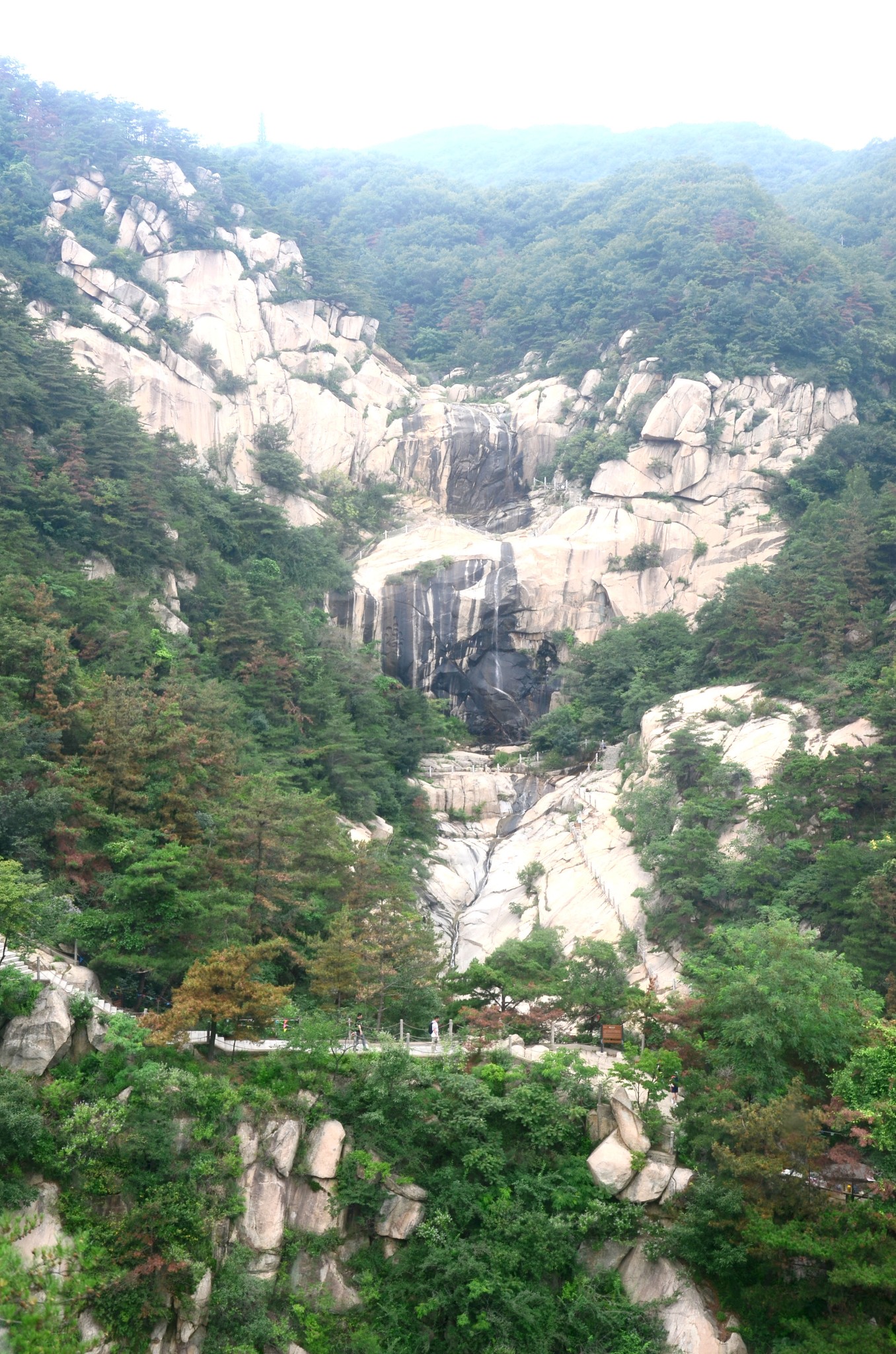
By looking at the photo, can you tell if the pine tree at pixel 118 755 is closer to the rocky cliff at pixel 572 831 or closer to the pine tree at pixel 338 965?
the pine tree at pixel 338 965

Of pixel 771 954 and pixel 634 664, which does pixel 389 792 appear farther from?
pixel 771 954

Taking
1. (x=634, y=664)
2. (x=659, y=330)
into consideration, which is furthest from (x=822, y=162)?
(x=634, y=664)

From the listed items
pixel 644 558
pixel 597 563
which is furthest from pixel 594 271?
pixel 644 558

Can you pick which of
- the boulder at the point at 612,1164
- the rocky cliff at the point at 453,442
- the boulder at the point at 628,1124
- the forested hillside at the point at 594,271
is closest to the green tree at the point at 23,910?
the boulder at the point at 612,1164

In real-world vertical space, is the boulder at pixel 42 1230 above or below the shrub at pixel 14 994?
below

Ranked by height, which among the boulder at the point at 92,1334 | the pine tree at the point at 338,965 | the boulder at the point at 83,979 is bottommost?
the boulder at the point at 92,1334

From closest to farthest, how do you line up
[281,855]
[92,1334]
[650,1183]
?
[92,1334] → [650,1183] → [281,855]

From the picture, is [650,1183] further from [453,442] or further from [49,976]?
[453,442]
